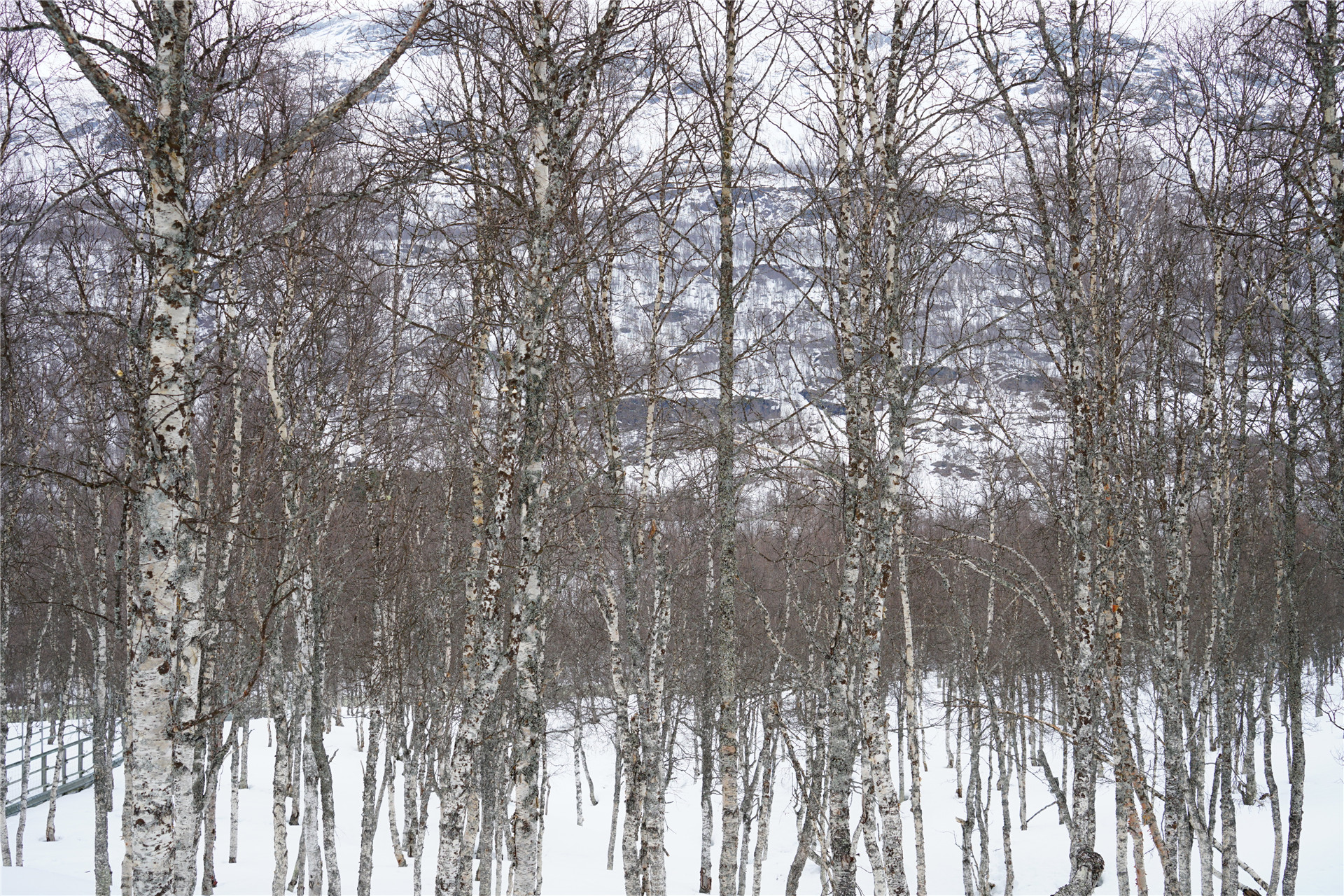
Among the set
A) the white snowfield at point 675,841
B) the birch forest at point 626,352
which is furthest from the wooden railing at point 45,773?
the birch forest at point 626,352

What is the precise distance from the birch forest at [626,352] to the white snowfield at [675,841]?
2633 millimetres

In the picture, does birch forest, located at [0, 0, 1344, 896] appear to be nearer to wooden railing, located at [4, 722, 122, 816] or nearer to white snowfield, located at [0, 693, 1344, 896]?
white snowfield, located at [0, 693, 1344, 896]

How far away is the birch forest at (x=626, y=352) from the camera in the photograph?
6.00 meters

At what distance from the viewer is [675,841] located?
924 inches

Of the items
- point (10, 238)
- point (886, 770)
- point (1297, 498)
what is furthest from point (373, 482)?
point (1297, 498)

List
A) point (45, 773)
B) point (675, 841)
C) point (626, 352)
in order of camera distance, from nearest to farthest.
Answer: point (626, 352) < point (45, 773) < point (675, 841)

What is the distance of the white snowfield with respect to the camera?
1708 cm

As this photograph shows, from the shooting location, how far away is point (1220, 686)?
1280 cm

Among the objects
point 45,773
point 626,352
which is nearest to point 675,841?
point 45,773

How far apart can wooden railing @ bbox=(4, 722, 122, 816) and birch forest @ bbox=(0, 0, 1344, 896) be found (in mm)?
6164

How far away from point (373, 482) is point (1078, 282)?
998 centimetres

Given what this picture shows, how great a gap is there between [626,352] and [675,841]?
18422mm

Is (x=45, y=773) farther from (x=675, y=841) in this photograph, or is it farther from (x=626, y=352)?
(x=626, y=352)

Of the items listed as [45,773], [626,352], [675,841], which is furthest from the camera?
[675,841]
